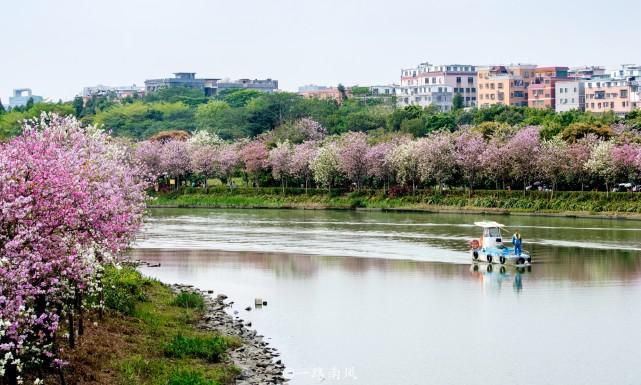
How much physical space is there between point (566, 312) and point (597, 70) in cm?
14200

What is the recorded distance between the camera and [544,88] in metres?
142

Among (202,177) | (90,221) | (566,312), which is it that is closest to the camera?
(90,221)

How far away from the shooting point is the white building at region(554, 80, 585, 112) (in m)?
136

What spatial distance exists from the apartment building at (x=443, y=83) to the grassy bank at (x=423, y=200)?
92376mm

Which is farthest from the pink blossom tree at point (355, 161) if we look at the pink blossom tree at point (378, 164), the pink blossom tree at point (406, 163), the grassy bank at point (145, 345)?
the grassy bank at point (145, 345)

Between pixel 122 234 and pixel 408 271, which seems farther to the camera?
pixel 408 271

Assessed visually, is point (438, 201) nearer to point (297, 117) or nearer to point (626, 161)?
point (626, 161)

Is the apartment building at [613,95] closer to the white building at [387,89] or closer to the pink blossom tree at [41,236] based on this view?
the white building at [387,89]

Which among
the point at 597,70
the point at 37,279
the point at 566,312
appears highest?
the point at 597,70

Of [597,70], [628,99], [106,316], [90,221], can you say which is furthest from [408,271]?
[597,70]

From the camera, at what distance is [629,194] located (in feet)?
193

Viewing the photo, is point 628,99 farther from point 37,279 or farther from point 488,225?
point 37,279

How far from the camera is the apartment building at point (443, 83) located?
169 m

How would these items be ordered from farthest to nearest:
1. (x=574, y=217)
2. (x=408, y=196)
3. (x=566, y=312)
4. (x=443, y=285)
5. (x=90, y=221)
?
(x=408, y=196)
(x=574, y=217)
(x=443, y=285)
(x=566, y=312)
(x=90, y=221)
